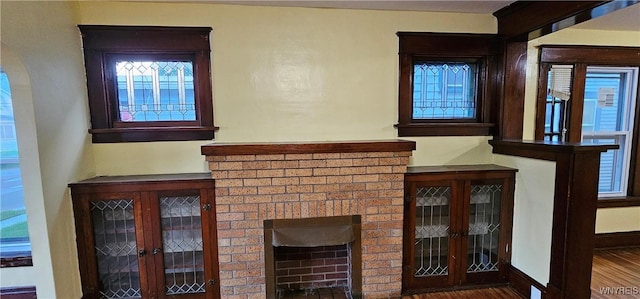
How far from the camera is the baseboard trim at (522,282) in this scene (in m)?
2.41

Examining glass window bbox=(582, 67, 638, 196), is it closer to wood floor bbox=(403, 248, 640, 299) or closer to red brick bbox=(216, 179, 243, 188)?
wood floor bbox=(403, 248, 640, 299)

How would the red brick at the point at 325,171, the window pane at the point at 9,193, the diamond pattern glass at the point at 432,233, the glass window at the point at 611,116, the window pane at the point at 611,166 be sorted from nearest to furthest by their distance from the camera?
1. the window pane at the point at 9,193
2. the red brick at the point at 325,171
3. the diamond pattern glass at the point at 432,233
4. the glass window at the point at 611,116
5. the window pane at the point at 611,166

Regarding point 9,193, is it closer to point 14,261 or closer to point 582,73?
point 14,261

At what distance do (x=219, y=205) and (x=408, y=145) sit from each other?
1562mm

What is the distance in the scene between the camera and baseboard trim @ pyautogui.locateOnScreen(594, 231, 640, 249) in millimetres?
3414

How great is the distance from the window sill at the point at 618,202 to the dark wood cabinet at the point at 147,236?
4097mm

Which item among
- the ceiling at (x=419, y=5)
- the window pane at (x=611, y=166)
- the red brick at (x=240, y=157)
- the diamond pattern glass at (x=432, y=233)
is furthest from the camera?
the window pane at (x=611, y=166)

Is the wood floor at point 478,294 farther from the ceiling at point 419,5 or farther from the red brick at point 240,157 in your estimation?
the ceiling at point 419,5

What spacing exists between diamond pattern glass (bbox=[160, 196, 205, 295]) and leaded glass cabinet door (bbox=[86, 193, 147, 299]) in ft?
0.58

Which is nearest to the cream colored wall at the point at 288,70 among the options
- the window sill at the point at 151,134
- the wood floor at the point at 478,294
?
the window sill at the point at 151,134

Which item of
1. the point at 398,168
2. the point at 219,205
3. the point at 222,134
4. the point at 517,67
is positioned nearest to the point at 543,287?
the point at 398,168

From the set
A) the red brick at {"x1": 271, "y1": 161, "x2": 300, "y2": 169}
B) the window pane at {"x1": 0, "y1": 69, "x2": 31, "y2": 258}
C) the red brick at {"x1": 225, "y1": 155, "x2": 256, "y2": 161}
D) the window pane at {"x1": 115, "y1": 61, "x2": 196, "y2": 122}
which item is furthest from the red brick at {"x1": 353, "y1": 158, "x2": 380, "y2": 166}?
the window pane at {"x1": 0, "y1": 69, "x2": 31, "y2": 258}

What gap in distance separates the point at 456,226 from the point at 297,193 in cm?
141

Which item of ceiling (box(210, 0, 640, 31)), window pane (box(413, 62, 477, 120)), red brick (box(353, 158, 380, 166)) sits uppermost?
ceiling (box(210, 0, 640, 31))
